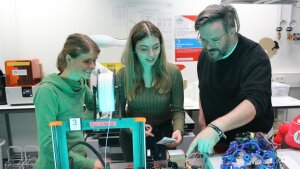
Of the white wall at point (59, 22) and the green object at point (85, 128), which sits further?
the white wall at point (59, 22)

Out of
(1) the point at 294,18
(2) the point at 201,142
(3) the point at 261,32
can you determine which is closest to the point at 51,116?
(2) the point at 201,142

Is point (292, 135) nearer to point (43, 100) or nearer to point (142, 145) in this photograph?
point (142, 145)

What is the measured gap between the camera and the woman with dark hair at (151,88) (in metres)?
1.44

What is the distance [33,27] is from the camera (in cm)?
303

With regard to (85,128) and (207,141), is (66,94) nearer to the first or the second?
(85,128)

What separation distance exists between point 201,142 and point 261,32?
9.02 feet

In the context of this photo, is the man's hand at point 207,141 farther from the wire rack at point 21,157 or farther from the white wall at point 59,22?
the wire rack at point 21,157

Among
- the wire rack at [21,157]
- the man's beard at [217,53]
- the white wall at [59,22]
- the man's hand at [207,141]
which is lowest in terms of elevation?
the wire rack at [21,157]

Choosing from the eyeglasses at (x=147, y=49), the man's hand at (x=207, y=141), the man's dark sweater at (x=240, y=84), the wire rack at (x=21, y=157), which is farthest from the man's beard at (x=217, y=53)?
the wire rack at (x=21, y=157)

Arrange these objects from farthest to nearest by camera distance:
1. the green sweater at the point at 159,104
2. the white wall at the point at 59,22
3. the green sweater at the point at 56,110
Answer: the white wall at the point at 59,22 → the green sweater at the point at 159,104 → the green sweater at the point at 56,110

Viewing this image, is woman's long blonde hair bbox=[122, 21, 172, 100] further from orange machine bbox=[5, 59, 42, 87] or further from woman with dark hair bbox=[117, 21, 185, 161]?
orange machine bbox=[5, 59, 42, 87]

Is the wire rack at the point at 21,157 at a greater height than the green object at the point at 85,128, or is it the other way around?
the green object at the point at 85,128

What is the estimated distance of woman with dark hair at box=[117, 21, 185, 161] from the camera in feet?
4.71

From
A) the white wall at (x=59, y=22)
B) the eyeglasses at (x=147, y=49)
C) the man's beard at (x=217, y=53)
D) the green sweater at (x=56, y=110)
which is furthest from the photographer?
the white wall at (x=59, y=22)
